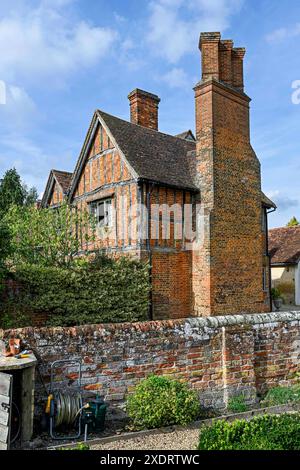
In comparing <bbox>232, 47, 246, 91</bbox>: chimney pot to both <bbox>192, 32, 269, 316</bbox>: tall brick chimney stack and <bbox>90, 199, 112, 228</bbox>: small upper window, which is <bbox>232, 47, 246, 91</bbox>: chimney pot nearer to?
<bbox>192, 32, 269, 316</bbox>: tall brick chimney stack

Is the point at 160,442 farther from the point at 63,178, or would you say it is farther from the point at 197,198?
the point at 63,178

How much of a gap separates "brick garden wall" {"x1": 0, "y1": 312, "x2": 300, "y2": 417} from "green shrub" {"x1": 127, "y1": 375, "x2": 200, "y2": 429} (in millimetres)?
391

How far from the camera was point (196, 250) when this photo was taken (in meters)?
14.7

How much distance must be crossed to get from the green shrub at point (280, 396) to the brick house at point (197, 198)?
20.8 ft

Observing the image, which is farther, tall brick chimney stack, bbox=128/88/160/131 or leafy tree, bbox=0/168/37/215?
leafy tree, bbox=0/168/37/215

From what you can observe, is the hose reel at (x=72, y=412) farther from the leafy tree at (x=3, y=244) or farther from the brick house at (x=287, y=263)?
the brick house at (x=287, y=263)

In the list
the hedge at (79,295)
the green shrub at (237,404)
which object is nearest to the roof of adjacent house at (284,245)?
the hedge at (79,295)

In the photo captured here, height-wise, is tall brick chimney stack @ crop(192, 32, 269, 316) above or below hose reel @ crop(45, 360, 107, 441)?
above

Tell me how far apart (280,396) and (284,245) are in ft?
70.0

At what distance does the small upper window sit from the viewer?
15633mm

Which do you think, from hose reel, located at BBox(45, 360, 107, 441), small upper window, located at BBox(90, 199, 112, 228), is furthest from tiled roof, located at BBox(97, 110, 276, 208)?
hose reel, located at BBox(45, 360, 107, 441)

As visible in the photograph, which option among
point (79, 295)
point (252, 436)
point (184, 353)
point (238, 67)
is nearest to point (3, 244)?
point (79, 295)

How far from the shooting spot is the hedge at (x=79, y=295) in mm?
10789
